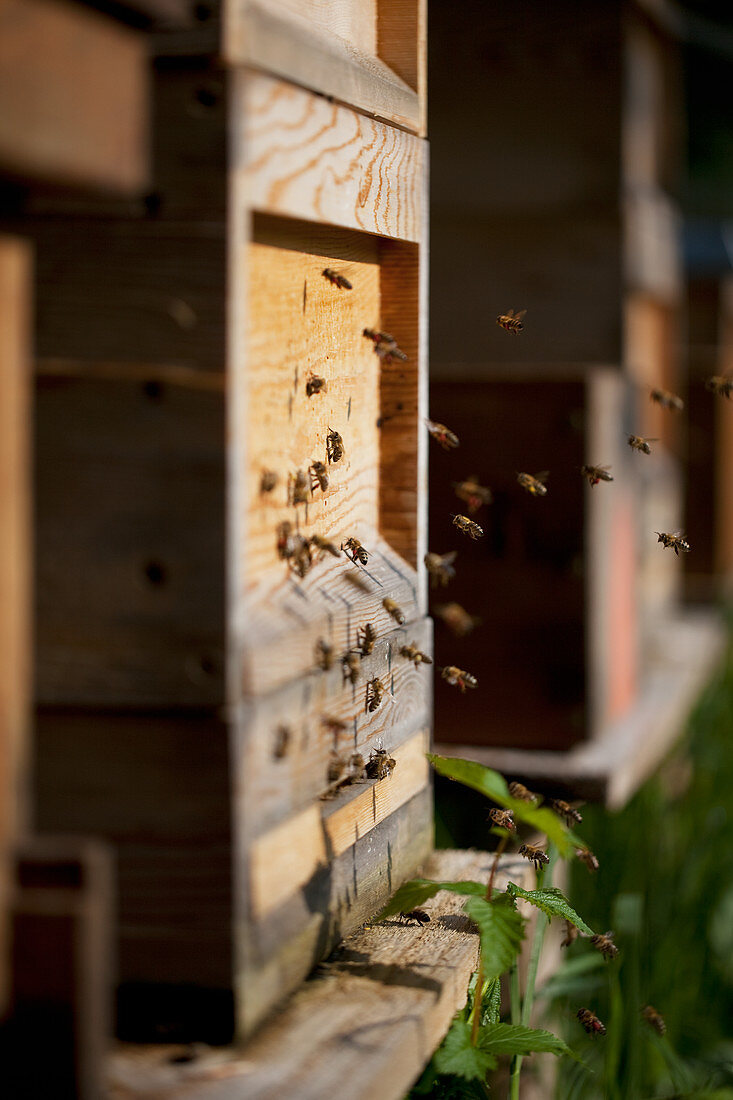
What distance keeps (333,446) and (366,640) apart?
0.29 meters

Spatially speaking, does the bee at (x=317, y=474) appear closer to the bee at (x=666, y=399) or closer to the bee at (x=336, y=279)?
the bee at (x=336, y=279)

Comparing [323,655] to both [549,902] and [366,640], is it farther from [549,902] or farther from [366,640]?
[549,902]

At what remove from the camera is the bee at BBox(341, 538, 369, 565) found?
2.00 metres

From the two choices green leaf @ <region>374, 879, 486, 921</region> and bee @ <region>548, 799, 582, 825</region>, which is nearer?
green leaf @ <region>374, 879, 486, 921</region>

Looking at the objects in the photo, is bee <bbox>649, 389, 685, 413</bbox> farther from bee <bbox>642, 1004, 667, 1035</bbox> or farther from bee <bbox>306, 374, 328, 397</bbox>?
bee <bbox>306, 374, 328, 397</bbox>

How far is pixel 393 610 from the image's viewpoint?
80.2 inches

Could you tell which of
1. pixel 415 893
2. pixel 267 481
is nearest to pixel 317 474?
pixel 267 481

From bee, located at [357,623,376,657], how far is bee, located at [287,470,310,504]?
242 millimetres

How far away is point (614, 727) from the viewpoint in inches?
150

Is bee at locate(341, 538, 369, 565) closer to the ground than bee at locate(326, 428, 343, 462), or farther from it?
closer to the ground

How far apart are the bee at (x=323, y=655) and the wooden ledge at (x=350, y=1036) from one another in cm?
41

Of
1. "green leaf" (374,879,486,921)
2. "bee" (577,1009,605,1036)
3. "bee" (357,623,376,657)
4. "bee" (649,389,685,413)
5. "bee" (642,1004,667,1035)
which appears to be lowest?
"bee" (642,1004,667,1035)

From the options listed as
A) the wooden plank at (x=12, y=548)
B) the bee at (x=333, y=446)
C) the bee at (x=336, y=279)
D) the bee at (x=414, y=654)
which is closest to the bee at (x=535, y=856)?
the bee at (x=414, y=654)

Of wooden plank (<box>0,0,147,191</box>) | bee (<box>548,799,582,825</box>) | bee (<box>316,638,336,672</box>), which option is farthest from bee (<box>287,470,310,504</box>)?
bee (<box>548,799,582,825</box>)
